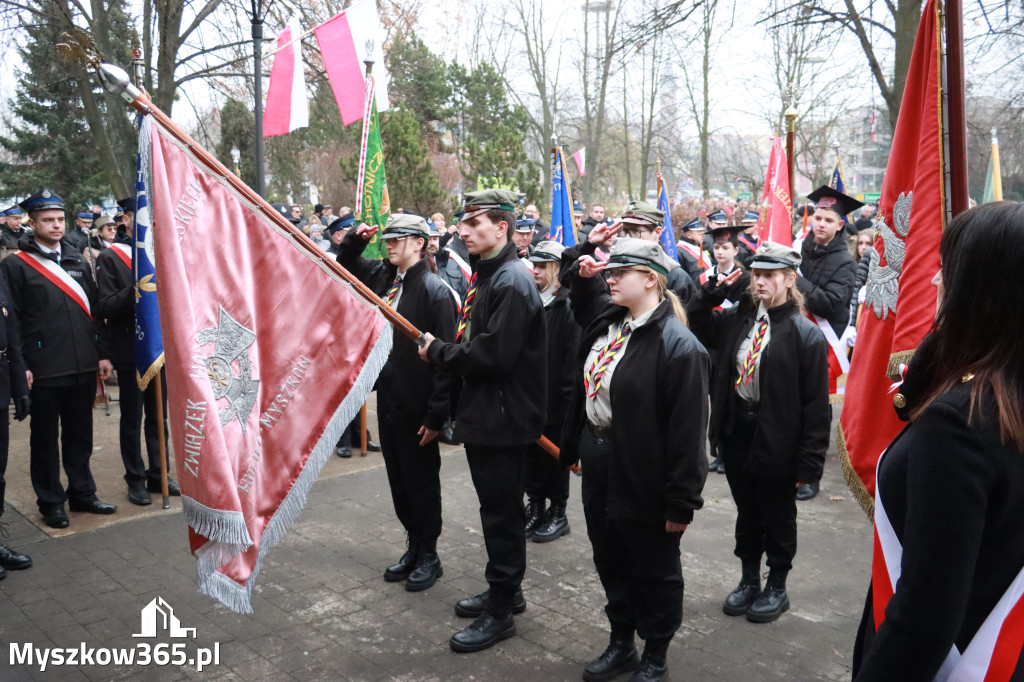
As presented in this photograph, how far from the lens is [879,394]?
3.20m

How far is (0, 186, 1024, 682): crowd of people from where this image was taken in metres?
1.67

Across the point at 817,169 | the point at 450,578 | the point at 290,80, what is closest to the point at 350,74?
the point at 290,80

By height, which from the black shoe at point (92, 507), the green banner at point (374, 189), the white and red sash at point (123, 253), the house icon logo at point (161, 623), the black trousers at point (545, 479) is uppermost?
the green banner at point (374, 189)

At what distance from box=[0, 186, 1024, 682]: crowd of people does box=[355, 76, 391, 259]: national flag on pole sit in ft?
1.43

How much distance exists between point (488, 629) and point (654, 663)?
3.01ft

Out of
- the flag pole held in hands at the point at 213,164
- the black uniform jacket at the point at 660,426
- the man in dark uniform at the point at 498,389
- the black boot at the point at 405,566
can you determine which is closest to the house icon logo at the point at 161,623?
the black boot at the point at 405,566

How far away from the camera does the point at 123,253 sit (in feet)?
22.1

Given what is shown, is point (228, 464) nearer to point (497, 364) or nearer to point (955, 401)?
point (497, 364)

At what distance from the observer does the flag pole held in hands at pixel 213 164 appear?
3043 millimetres

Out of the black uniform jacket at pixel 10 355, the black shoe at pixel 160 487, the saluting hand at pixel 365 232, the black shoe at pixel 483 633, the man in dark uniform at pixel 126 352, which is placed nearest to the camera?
the black shoe at pixel 483 633

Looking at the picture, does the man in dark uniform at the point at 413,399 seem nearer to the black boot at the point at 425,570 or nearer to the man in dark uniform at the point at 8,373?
the black boot at the point at 425,570

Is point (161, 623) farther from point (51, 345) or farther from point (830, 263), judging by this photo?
point (830, 263)

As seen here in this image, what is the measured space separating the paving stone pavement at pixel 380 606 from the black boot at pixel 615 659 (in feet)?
0.43

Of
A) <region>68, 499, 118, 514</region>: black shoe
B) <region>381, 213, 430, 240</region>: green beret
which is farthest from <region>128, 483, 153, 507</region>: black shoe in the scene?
<region>381, 213, 430, 240</region>: green beret
